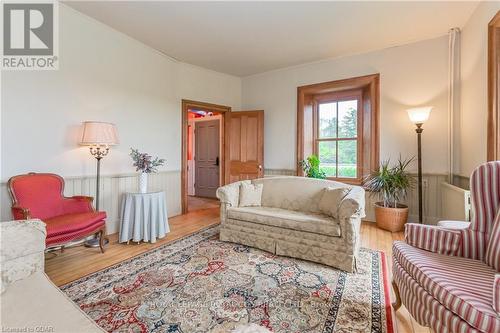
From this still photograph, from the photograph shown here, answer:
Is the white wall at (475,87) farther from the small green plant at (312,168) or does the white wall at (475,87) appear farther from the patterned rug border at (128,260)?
the patterned rug border at (128,260)

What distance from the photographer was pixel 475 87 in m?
2.76

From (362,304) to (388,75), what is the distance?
3481mm

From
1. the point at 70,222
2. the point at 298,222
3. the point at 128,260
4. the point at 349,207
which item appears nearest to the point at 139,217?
the point at 128,260

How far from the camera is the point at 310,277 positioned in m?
2.12

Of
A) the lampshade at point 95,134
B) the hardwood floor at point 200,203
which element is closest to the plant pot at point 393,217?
the hardwood floor at point 200,203

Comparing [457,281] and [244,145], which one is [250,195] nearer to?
[244,145]

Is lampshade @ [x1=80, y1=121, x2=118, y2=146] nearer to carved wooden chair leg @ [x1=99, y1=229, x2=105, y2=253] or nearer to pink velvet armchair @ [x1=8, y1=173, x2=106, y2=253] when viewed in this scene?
pink velvet armchair @ [x1=8, y1=173, x2=106, y2=253]

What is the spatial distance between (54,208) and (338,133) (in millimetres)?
4315

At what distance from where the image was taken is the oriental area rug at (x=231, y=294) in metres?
1.54

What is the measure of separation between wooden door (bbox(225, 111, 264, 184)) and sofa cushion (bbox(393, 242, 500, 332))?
3.35m

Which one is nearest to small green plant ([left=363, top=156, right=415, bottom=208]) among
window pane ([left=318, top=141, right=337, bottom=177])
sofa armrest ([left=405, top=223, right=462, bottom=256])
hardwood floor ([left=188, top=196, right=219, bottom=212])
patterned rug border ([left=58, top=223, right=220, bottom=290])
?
window pane ([left=318, top=141, right=337, bottom=177])

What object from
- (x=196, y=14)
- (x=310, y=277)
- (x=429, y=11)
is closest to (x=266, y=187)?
(x=310, y=277)

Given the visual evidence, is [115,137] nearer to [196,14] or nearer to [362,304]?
[196,14]

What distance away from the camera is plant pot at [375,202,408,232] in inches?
132
